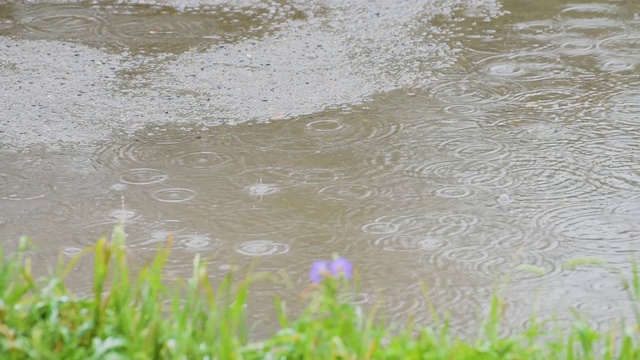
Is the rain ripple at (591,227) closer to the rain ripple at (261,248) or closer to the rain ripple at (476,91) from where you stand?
the rain ripple at (261,248)

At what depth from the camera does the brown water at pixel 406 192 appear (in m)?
3.32

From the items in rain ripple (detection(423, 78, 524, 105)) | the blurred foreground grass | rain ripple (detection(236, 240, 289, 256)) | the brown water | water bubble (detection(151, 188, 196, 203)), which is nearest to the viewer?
the blurred foreground grass

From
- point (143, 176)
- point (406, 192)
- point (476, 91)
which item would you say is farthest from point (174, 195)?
point (476, 91)

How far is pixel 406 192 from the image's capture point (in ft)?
12.9

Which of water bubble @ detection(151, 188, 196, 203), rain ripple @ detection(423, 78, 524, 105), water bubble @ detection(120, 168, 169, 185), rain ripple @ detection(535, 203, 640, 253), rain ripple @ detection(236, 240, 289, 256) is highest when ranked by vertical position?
rain ripple @ detection(423, 78, 524, 105)

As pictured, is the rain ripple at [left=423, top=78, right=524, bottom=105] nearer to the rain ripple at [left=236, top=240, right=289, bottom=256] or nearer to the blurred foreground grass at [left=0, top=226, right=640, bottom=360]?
the rain ripple at [left=236, top=240, right=289, bottom=256]

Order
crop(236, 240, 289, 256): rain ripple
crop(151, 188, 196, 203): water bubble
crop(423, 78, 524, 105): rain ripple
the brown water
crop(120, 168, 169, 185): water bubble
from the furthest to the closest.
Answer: crop(423, 78, 524, 105): rain ripple → crop(120, 168, 169, 185): water bubble → crop(151, 188, 196, 203): water bubble → crop(236, 240, 289, 256): rain ripple → the brown water

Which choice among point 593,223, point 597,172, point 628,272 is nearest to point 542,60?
point 597,172

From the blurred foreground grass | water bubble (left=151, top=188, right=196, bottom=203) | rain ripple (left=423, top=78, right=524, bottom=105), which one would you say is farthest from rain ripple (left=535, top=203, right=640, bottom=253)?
water bubble (left=151, top=188, right=196, bottom=203)

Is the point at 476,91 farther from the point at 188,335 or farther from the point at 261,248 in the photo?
the point at 188,335

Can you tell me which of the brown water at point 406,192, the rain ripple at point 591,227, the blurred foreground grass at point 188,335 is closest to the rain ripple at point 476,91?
the brown water at point 406,192

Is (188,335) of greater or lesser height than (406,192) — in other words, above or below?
above

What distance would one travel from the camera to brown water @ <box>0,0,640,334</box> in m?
3.32

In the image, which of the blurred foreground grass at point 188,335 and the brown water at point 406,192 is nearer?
the blurred foreground grass at point 188,335
